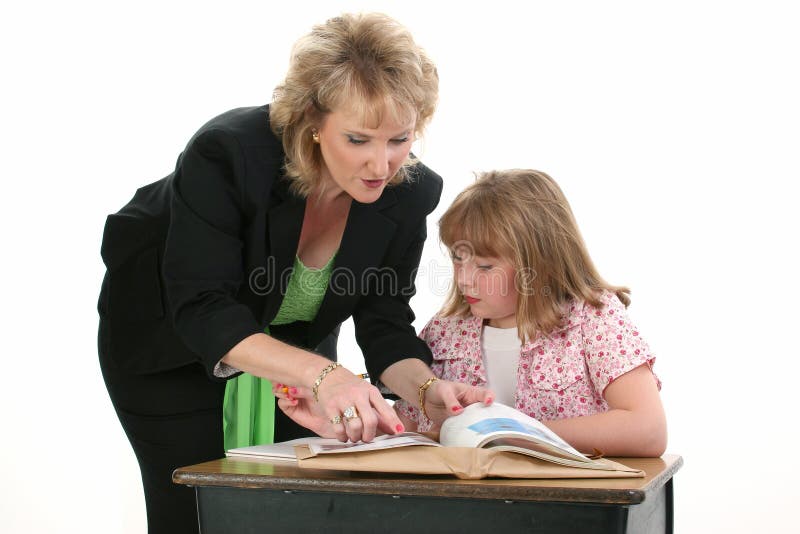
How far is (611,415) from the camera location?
1.53 metres

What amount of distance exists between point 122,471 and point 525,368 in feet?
5.83

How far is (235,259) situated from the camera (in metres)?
1.55

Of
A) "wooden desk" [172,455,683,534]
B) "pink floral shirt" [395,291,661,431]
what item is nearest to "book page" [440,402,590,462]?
"wooden desk" [172,455,683,534]

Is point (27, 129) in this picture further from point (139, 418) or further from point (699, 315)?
point (699, 315)

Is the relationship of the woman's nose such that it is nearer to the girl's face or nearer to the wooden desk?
the girl's face

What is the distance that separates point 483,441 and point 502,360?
1.94 ft

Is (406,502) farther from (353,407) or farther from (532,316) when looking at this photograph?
(532,316)

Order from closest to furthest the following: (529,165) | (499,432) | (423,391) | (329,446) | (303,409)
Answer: (499,432) < (329,446) < (303,409) < (423,391) < (529,165)

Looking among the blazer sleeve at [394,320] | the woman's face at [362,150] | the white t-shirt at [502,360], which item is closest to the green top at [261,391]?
the blazer sleeve at [394,320]

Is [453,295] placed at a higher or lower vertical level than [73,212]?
lower

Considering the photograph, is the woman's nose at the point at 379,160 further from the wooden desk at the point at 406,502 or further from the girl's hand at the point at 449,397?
the wooden desk at the point at 406,502

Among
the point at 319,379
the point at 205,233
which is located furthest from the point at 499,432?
the point at 205,233

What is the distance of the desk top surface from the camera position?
1.06 metres

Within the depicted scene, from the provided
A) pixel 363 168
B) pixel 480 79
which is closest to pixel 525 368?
pixel 363 168
